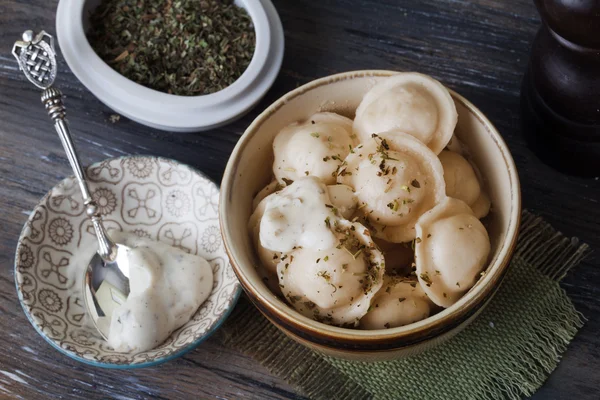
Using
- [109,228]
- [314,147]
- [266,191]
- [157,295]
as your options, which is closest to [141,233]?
[109,228]

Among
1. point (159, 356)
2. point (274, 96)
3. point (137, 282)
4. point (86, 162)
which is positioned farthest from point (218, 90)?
point (159, 356)

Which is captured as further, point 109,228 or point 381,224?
point 109,228

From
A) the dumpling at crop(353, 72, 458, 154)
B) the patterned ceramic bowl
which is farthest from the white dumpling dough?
the patterned ceramic bowl

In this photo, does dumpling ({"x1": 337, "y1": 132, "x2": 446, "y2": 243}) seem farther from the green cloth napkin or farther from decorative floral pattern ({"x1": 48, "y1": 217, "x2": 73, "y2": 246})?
decorative floral pattern ({"x1": 48, "y1": 217, "x2": 73, "y2": 246})

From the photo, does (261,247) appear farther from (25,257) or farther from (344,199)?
(25,257)

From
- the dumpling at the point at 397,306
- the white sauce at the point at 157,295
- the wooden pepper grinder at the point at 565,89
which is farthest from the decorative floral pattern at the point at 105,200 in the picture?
the wooden pepper grinder at the point at 565,89

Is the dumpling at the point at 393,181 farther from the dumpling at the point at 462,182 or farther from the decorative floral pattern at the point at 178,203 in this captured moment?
the decorative floral pattern at the point at 178,203

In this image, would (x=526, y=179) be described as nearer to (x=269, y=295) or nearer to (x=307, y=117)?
(x=307, y=117)
